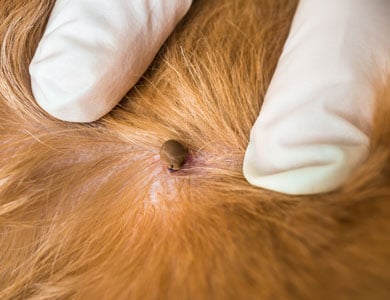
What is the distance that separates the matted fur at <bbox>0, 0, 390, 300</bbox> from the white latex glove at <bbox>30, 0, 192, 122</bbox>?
44 mm

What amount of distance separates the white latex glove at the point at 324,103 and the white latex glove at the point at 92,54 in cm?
18

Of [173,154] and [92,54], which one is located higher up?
[92,54]

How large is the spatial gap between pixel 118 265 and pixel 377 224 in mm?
264

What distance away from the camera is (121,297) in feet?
1.46

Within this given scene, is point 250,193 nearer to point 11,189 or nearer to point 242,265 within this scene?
point 242,265

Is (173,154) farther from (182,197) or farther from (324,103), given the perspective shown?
(324,103)

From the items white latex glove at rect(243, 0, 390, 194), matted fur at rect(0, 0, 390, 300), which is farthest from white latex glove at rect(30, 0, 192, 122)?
white latex glove at rect(243, 0, 390, 194)

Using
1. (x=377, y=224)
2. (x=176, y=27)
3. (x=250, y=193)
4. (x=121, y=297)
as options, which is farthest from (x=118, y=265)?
(x=176, y=27)

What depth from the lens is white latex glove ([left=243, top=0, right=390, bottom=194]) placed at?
448 millimetres

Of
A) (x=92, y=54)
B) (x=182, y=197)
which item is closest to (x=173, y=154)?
(x=182, y=197)

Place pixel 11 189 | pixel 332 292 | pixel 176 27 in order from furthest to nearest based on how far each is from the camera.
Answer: pixel 176 27 < pixel 11 189 < pixel 332 292

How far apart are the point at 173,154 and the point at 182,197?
2.0 inches

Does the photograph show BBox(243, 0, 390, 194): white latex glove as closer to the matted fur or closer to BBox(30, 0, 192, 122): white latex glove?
the matted fur

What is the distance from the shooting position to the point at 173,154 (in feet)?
1.80
